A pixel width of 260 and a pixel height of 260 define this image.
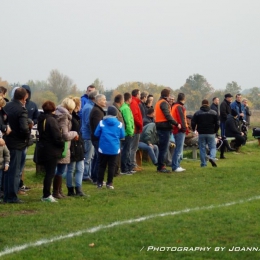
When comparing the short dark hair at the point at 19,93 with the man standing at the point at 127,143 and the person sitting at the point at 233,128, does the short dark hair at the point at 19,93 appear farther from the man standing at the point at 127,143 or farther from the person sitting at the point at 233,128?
the person sitting at the point at 233,128

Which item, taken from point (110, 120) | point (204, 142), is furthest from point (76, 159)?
point (204, 142)

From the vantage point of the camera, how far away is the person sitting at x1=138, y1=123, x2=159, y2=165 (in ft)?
60.4

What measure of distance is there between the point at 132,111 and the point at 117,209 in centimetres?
619

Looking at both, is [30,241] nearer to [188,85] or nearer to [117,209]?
[117,209]

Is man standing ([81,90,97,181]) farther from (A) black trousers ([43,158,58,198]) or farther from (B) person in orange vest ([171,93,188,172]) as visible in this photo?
(A) black trousers ([43,158,58,198])

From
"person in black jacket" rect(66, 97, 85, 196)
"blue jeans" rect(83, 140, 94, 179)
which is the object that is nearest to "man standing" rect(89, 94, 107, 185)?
"blue jeans" rect(83, 140, 94, 179)

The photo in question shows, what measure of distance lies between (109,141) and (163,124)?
3.42m

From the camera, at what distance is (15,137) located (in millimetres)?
12109

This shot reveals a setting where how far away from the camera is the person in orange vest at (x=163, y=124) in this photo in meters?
17.0

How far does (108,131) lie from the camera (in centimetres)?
1398

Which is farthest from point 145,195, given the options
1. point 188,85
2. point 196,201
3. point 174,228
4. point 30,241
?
point 188,85

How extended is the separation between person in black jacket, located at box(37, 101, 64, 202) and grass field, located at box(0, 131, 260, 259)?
1.82 feet

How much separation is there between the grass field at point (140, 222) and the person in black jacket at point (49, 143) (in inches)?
21.8

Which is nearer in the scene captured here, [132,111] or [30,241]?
[30,241]
